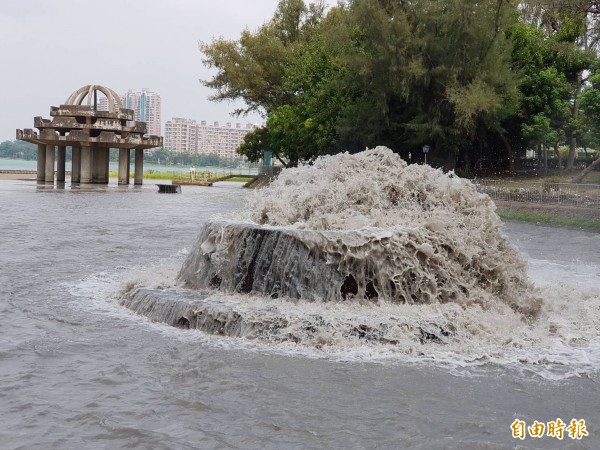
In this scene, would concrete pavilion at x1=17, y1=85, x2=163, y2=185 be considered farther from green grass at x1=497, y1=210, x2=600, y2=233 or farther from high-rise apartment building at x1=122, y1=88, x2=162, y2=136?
high-rise apartment building at x1=122, y1=88, x2=162, y2=136

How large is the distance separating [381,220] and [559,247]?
8904mm

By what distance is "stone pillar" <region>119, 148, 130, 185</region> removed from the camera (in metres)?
42.3

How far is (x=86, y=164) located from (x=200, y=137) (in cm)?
13340

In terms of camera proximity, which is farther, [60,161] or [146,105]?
[146,105]

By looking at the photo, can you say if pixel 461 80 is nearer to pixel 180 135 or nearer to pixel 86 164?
pixel 86 164

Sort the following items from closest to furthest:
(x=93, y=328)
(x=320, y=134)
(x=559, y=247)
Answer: (x=93, y=328), (x=559, y=247), (x=320, y=134)

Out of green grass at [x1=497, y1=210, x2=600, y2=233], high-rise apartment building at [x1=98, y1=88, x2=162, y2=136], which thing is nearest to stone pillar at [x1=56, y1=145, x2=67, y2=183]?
green grass at [x1=497, y1=210, x2=600, y2=233]

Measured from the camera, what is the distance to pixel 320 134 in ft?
129

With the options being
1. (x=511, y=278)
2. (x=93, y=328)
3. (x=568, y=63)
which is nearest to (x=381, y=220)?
(x=511, y=278)

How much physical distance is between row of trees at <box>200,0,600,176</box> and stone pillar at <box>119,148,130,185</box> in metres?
10.2

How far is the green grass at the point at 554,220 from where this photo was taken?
2091cm

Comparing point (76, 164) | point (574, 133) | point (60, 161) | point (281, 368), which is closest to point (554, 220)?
point (574, 133)

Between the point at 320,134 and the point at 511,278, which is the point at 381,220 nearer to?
the point at 511,278

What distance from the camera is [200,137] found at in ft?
565
